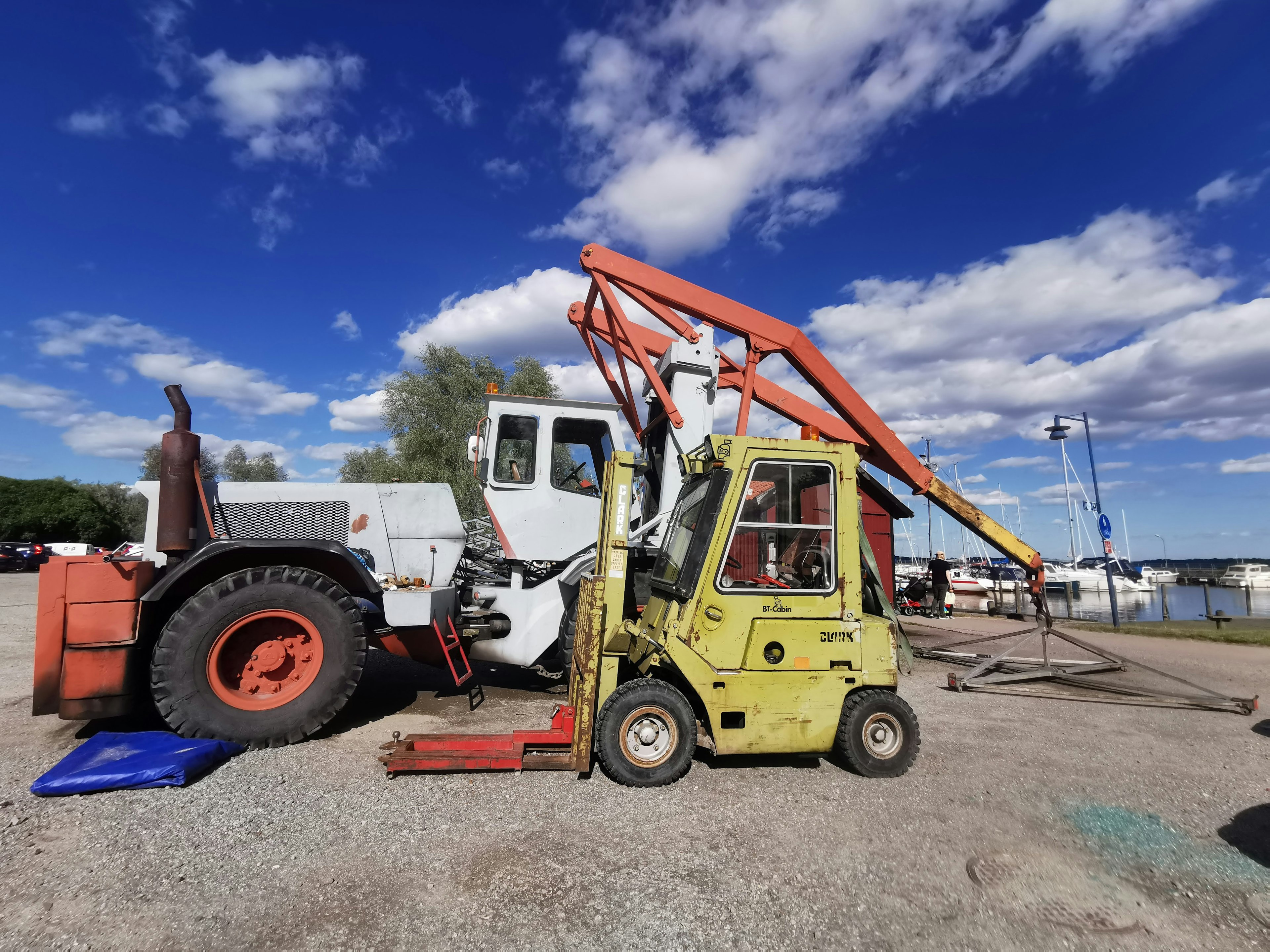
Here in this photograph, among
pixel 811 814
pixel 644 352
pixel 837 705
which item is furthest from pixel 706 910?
pixel 644 352

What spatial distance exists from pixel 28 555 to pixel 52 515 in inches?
674

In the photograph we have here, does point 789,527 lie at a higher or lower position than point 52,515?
lower

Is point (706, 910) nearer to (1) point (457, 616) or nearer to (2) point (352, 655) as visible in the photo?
(2) point (352, 655)

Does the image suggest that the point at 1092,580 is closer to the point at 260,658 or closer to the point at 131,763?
the point at 260,658

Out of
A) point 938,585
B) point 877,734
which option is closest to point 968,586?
point 938,585

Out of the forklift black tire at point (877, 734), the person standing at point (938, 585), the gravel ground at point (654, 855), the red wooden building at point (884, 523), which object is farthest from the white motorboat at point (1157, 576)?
the forklift black tire at point (877, 734)

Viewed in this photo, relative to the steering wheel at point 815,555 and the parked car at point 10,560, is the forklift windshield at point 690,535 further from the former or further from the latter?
the parked car at point 10,560

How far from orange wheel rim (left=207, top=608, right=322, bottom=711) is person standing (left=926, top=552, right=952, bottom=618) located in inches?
681

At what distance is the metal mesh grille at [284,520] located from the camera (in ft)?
18.9

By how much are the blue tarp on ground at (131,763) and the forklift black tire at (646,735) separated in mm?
2686

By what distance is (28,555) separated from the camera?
33844 mm

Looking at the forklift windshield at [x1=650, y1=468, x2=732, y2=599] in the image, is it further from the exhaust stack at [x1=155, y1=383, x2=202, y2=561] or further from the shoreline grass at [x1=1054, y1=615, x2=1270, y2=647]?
the shoreline grass at [x1=1054, y1=615, x2=1270, y2=647]

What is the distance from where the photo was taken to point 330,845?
3.53 meters

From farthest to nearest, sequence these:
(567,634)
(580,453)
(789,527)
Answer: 1. (580,453)
2. (567,634)
3. (789,527)
